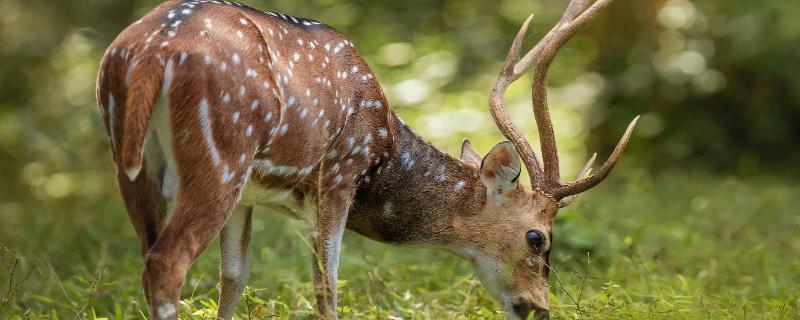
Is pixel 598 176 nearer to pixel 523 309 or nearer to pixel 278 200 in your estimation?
pixel 523 309

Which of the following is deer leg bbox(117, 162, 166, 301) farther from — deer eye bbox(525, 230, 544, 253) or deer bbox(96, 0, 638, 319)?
deer eye bbox(525, 230, 544, 253)

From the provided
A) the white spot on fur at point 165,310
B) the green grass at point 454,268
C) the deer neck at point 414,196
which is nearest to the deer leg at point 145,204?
the white spot on fur at point 165,310

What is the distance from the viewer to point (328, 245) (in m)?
5.37

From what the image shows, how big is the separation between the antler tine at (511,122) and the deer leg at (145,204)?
1.92 meters

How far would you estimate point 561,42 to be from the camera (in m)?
5.93

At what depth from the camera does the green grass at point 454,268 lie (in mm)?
5863

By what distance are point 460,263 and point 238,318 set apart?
193cm

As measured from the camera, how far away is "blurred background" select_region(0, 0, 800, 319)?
642cm

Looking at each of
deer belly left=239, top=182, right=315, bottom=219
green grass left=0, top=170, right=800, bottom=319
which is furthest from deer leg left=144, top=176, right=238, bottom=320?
green grass left=0, top=170, right=800, bottom=319

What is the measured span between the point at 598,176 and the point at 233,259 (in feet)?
5.62

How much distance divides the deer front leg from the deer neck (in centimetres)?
29

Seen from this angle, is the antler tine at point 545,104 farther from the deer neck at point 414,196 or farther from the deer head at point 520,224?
the deer neck at point 414,196

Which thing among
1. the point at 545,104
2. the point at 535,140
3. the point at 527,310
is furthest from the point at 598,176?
the point at 535,140

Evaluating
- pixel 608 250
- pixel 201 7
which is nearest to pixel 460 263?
pixel 608 250
